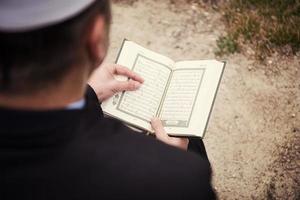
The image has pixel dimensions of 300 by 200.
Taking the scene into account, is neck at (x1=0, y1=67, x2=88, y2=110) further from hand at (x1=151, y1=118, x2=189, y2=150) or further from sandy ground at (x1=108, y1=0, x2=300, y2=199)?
sandy ground at (x1=108, y1=0, x2=300, y2=199)

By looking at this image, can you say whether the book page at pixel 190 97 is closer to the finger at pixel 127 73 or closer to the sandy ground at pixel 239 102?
the finger at pixel 127 73

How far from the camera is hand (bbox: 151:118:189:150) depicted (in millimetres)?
1913

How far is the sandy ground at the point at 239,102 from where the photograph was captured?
2797mm

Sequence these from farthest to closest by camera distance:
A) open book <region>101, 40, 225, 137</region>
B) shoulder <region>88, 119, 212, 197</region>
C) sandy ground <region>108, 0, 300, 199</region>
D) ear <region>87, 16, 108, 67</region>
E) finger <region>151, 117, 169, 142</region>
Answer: sandy ground <region>108, 0, 300, 199</region> < open book <region>101, 40, 225, 137</region> < finger <region>151, 117, 169, 142</region> < shoulder <region>88, 119, 212, 197</region> < ear <region>87, 16, 108, 67</region>

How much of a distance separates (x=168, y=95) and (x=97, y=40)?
44.8 inches

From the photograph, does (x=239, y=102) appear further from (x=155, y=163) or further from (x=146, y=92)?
(x=155, y=163)

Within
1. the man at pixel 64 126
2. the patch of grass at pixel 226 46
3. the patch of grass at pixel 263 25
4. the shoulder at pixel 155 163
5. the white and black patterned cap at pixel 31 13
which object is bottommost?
the patch of grass at pixel 226 46

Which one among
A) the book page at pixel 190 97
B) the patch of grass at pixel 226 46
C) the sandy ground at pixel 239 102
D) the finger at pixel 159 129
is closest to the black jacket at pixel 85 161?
the finger at pixel 159 129

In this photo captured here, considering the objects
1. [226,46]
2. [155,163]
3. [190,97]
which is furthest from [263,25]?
[155,163]

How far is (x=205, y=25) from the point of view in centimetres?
344

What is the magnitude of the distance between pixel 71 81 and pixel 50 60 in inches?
3.7

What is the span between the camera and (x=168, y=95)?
7.02ft

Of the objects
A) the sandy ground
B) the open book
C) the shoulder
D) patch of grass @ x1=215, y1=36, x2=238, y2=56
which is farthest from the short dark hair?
patch of grass @ x1=215, y1=36, x2=238, y2=56

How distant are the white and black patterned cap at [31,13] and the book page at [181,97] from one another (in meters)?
1.17
